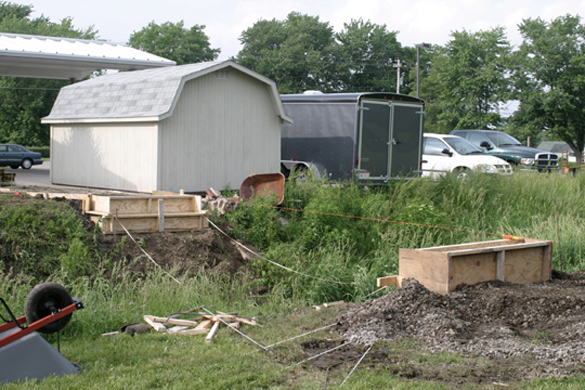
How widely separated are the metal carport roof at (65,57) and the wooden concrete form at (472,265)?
1733cm

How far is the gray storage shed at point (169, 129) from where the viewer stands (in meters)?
13.6

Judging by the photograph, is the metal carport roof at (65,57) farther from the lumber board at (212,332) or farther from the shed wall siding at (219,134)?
the lumber board at (212,332)

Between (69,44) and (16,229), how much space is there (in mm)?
17348

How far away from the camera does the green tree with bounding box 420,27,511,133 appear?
44344 mm

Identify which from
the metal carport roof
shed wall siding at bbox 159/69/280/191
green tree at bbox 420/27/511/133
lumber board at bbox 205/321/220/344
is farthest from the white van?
green tree at bbox 420/27/511/133

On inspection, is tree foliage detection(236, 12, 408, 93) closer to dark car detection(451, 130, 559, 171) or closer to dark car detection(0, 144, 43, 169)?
dark car detection(0, 144, 43, 169)

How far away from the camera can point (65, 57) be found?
72.5ft

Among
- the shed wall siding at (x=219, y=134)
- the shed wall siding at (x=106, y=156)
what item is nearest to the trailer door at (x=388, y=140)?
the shed wall siding at (x=219, y=134)

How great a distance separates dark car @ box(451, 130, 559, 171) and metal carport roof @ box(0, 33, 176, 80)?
12386mm

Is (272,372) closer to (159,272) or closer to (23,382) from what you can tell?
(23,382)

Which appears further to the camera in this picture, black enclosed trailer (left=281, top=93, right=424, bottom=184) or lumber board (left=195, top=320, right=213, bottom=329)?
black enclosed trailer (left=281, top=93, right=424, bottom=184)

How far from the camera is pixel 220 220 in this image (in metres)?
11.4

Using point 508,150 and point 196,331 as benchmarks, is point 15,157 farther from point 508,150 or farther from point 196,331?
point 196,331

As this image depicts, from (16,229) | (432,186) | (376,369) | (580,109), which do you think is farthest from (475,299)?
(580,109)
